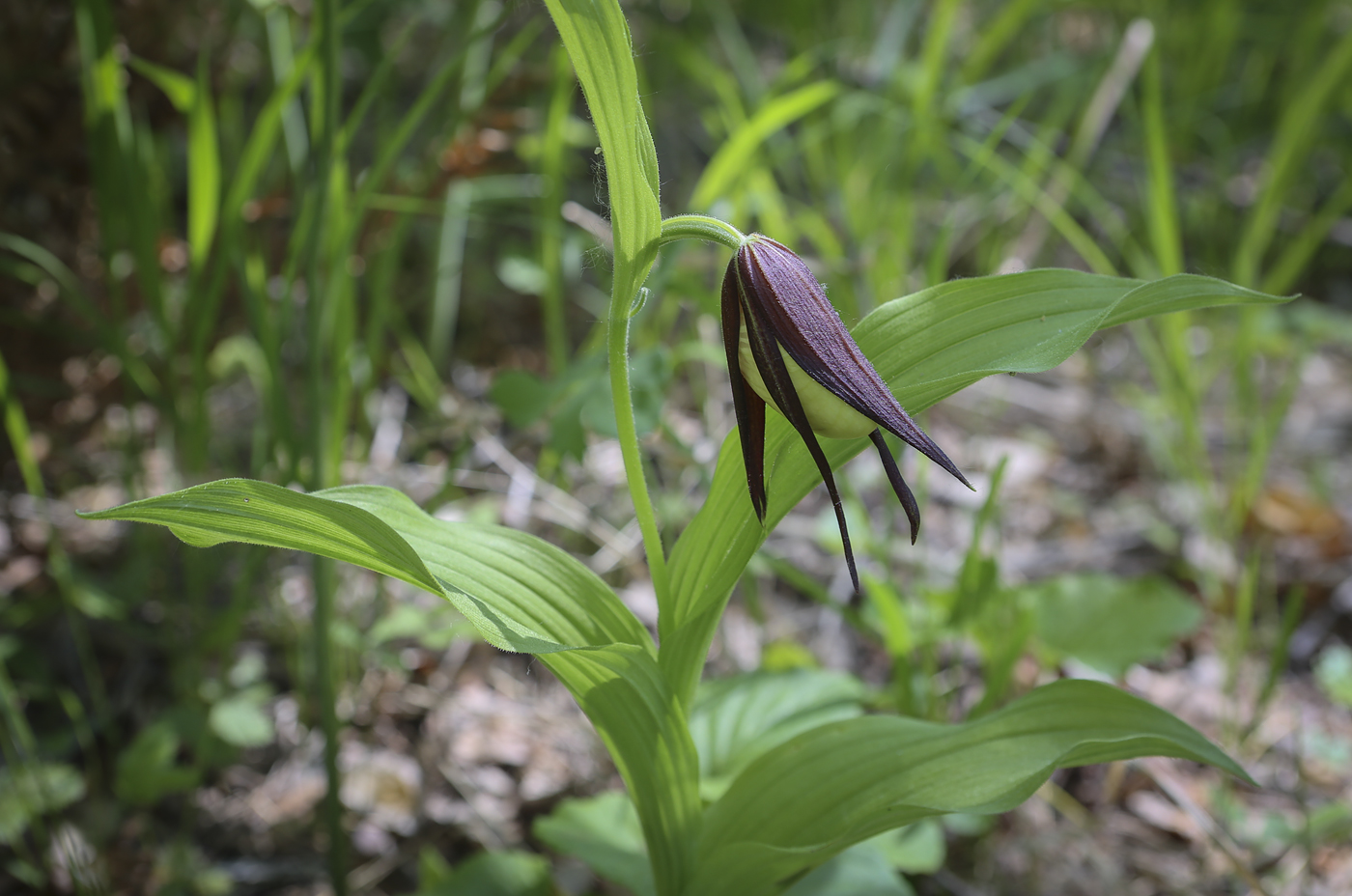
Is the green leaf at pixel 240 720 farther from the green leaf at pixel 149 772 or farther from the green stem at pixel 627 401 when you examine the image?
the green stem at pixel 627 401

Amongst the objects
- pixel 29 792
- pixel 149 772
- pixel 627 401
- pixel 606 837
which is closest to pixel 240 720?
pixel 149 772

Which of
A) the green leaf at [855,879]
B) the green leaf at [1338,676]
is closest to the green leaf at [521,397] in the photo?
the green leaf at [855,879]

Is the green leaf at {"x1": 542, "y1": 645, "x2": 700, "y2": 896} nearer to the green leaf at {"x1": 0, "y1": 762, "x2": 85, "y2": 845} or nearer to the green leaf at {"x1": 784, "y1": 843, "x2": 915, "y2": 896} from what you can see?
the green leaf at {"x1": 784, "y1": 843, "x2": 915, "y2": 896}

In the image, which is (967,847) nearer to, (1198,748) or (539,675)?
(1198,748)

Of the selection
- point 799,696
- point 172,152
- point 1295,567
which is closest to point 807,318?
point 799,696

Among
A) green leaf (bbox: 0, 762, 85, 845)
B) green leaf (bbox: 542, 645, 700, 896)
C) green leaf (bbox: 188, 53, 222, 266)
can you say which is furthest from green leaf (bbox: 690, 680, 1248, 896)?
green leaf (bbox: 188, 53, 222, 266)
